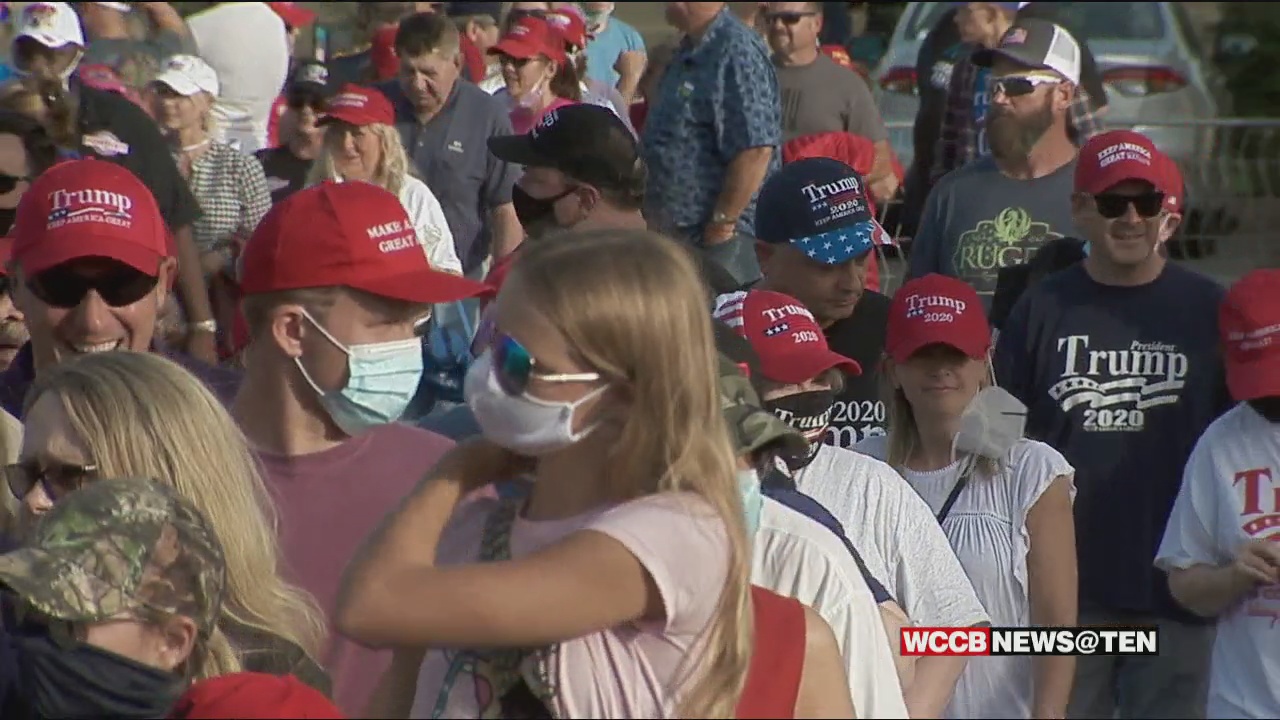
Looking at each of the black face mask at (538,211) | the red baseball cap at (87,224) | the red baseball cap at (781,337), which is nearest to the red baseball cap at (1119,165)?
the black face mask at (538,211)

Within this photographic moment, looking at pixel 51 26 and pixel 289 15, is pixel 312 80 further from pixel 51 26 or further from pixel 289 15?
pixel 289 15

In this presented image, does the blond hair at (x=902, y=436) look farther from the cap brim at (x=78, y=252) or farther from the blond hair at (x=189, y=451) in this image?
the blond hair at (x=189, y=451)

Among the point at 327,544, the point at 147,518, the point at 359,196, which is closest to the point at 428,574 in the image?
the point at 147,518

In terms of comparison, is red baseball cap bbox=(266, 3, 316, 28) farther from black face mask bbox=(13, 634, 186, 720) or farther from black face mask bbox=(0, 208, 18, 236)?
black face mask bbox=(13, 634, 186, 720)

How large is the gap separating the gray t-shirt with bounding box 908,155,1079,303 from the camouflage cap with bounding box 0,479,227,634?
177 inches

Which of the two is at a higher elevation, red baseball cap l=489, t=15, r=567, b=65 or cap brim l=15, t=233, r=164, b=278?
cap brim l=15, t=233, r=164, b=278

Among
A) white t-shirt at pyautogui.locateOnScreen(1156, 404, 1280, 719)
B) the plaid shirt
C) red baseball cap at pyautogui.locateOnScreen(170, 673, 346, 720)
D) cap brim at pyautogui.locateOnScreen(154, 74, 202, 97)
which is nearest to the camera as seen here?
red baseball cap at pyautogui.locateOnScreen(170, 673, 346, 720)

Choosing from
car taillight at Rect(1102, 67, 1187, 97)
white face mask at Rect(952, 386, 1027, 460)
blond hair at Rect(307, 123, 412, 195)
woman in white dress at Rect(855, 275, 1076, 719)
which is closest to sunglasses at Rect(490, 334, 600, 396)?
woman in white dress at Rect(855, 275, 1076, 719)

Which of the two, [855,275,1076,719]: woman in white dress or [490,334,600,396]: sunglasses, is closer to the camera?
[490,334,600,396]: sunglasses

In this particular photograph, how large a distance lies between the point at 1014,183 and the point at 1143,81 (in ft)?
22.2

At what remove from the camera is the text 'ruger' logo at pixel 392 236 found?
415 centimetres

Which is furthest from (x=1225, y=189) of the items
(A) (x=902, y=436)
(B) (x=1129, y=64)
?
(A) (x=902, y=436)

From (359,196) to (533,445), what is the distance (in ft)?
5.25

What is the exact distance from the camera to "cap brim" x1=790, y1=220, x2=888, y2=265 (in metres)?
6.27
